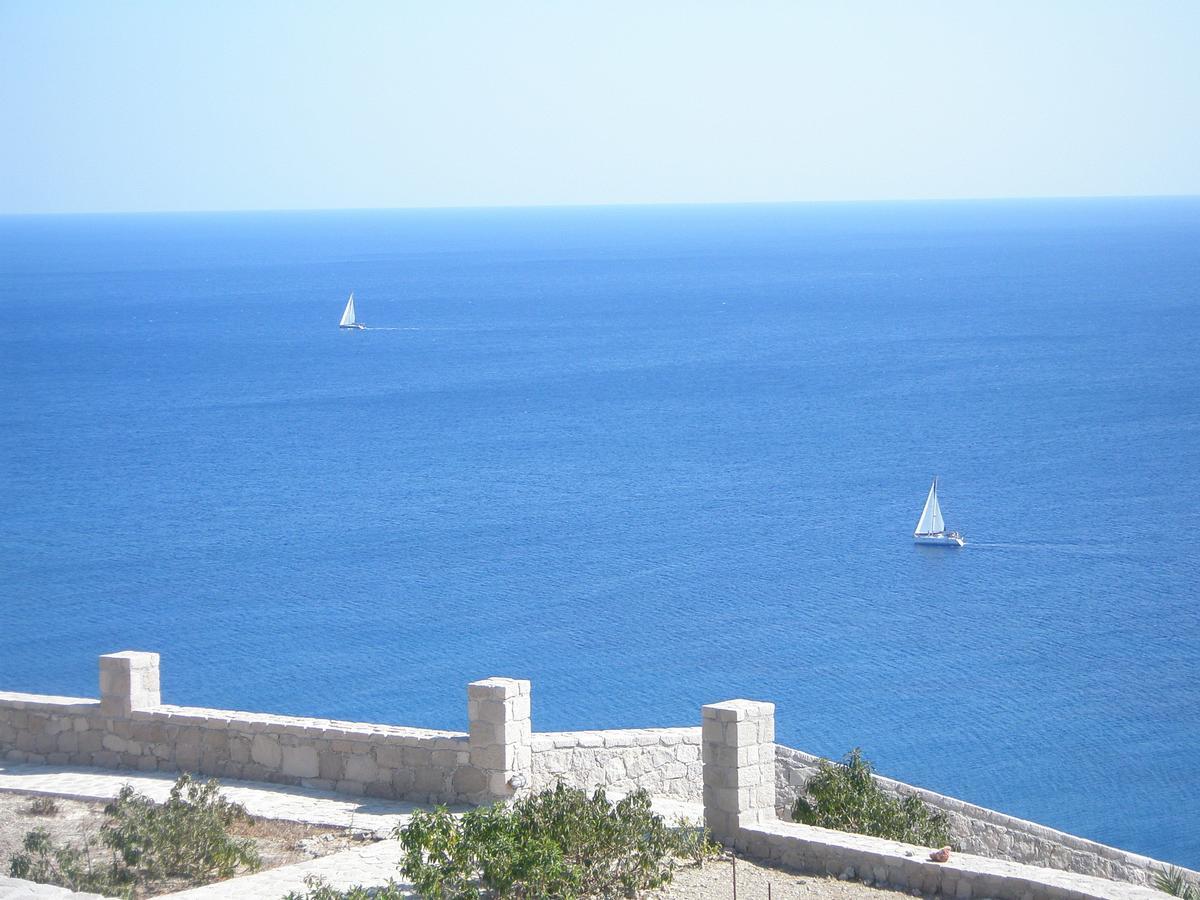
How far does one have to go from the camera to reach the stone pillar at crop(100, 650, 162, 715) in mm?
12992

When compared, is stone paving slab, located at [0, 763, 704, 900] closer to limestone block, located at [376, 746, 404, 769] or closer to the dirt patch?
the dirt patch

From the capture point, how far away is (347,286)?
156 metres

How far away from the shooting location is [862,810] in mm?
12906

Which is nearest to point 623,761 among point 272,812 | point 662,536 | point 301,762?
point 301,762

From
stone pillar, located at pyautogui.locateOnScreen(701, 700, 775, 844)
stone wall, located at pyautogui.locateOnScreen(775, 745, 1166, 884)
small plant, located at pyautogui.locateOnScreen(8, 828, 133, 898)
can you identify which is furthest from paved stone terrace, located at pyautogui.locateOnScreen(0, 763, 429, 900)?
stone wall, located at pyautogui.locateOnScreen(775, 745, 1166, 884)

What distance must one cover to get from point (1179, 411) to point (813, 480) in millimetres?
23226

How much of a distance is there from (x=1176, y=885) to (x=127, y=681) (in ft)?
29.4

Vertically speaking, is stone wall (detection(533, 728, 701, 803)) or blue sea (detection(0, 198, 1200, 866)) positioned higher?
blue sea (detection(0, 198, 1200, 866))

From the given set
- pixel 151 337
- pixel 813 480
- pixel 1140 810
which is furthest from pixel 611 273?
pixel 1140 810

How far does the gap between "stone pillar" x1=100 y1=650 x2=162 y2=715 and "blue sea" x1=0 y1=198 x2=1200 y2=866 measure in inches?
831

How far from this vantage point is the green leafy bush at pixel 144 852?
384 inches

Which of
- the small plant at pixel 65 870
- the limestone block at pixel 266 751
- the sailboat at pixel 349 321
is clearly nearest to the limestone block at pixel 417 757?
the limestone block at pixel 266 751

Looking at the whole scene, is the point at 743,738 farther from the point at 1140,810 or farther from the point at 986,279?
the point at 986,279

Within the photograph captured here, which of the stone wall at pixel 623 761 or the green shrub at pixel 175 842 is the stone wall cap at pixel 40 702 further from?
the stone wall at pixel 623 761
